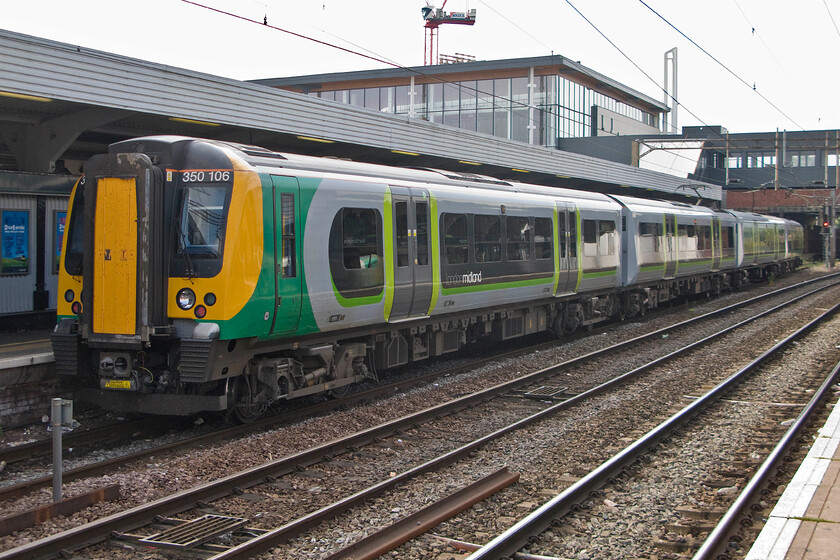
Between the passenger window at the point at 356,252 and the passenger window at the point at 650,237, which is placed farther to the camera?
the passenger window at the point at 650,237

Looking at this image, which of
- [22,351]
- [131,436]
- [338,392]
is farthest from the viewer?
[338,392]

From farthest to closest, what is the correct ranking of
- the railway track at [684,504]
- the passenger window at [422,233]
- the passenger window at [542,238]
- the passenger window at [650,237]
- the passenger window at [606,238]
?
the passenger window at [650,237] → the passenger window at [606,238] → the passenger window at [542,238] → the passenger window at [422,233] → the railway track at [684,504]

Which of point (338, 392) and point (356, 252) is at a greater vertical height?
point (356, 252)

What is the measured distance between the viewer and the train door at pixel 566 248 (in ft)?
51.1

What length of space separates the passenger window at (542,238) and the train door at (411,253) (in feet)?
12.0

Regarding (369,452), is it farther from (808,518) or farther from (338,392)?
(808,518)

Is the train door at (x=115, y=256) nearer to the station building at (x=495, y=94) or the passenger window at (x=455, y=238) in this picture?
the passenger window at (x=455, y=238)

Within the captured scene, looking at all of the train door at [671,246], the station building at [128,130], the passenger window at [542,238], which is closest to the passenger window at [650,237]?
the train door at [671,246]

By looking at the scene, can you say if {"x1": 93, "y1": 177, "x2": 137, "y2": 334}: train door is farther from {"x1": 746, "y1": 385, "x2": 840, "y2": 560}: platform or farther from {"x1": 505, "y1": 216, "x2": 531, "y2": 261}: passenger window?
{"x1": 505, "y1": 216, "x2": 531, "y2": 261}: passenger window

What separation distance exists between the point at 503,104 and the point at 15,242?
36659mm

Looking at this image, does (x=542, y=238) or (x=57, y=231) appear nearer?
(x=57, y=231)

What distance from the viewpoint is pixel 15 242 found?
12328mm

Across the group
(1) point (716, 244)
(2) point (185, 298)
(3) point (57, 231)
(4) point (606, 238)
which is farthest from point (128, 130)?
(1) point (716, 244)

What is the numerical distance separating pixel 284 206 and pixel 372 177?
1874mm
